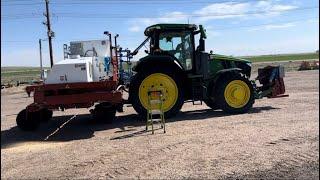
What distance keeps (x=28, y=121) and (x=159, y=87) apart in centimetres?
342

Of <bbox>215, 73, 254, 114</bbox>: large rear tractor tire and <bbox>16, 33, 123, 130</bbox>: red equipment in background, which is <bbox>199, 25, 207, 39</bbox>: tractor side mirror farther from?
<bbox>16, 33, 123, 130</bbox>: red equipment in background

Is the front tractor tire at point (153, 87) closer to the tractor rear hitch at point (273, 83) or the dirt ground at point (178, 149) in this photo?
the dirt ground at point (178, 149)

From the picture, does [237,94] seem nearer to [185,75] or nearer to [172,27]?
[185,75]

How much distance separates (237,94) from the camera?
543 inches

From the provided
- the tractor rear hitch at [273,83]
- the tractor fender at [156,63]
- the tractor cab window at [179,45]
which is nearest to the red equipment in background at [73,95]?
the tractor fender at [156,63]

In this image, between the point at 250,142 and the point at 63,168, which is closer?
the point at 63,168

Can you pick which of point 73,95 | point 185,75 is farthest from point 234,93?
point 73,95

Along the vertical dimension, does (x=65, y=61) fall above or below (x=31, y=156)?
above

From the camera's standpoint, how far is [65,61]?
1187 cm

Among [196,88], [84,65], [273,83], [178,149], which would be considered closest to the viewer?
[178,149]

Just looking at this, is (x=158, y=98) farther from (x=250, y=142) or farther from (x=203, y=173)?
(x=203, y=173)

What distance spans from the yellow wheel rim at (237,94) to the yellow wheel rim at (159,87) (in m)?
1.59

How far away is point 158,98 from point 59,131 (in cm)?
261

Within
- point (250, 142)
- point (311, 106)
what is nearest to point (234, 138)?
point (250, 142)
